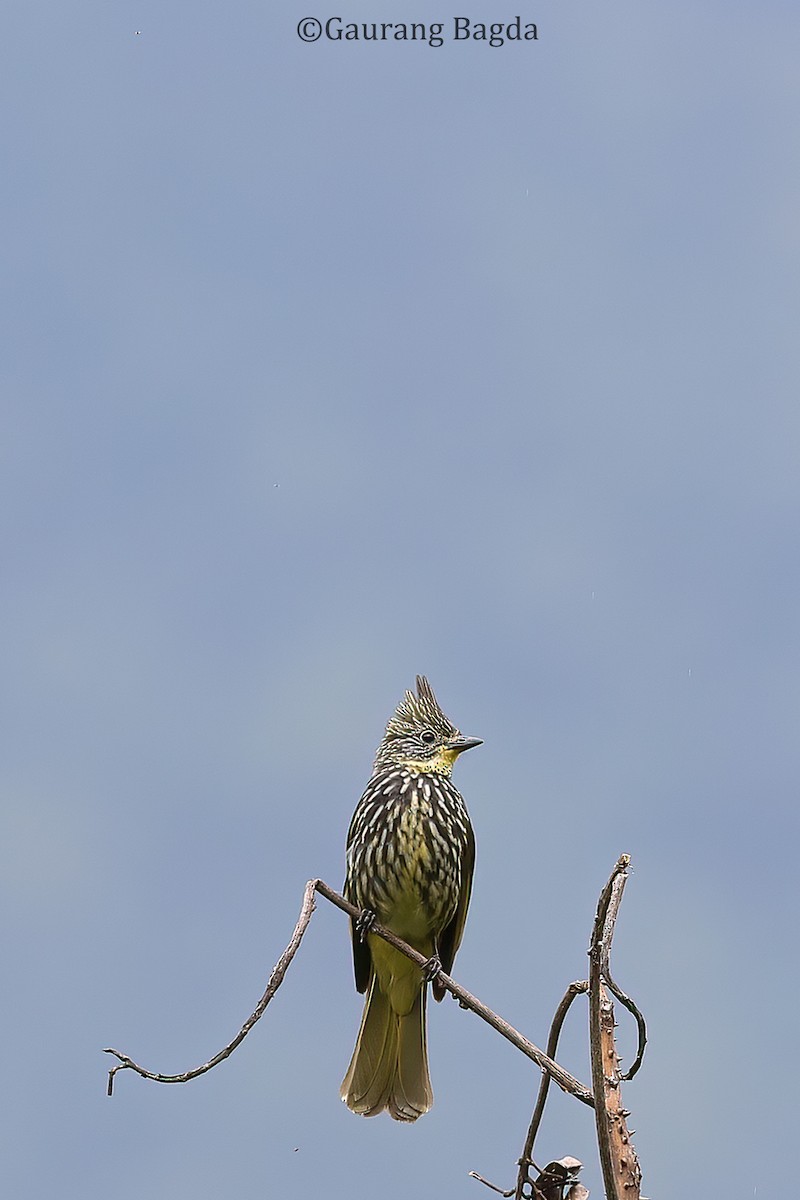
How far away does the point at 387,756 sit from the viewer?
570 cm

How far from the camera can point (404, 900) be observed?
5332 millimetres

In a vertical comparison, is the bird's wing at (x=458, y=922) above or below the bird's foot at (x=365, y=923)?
above

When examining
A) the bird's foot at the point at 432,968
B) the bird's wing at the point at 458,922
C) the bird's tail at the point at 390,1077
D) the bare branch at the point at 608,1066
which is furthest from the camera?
the bird's wing at the point at 458,922

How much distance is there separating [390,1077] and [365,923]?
59 cm

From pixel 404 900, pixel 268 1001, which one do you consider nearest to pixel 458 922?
pixel 404 900

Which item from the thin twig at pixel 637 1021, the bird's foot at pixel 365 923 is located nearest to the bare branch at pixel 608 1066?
the thin twig at pixel 637 1021

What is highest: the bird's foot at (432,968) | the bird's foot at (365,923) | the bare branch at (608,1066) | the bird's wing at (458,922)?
the bird's wing at (458,922)

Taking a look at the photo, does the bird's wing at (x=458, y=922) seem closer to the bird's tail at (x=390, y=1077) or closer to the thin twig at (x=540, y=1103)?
the bird's tail at (x=390, y=1077)

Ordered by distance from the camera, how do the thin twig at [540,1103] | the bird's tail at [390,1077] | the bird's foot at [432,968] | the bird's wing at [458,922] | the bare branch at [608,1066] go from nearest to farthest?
the bare branch at [608,1066]
the thin twig at [540,1103]
the bird's foot at [432,968]
the bird's tail at [390,1077]
the bird's wing at [458,922]

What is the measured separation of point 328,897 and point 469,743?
2.62 meters

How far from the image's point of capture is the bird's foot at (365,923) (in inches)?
204

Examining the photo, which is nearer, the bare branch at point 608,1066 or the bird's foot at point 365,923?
the bare branch at point 608,1066

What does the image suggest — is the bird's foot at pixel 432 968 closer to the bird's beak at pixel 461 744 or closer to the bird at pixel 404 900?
the bird at pixel 404 900

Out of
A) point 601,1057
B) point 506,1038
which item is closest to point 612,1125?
point 601,1057
